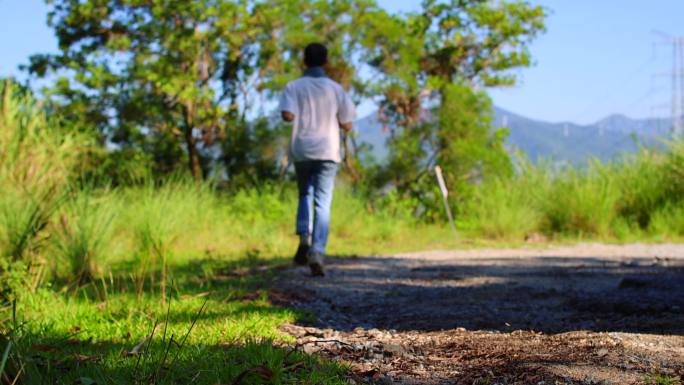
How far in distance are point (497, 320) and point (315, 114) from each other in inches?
130

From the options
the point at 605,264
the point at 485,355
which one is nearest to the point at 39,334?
the point at 485,355

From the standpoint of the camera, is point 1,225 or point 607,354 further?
point 1,225

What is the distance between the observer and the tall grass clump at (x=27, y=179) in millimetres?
5430

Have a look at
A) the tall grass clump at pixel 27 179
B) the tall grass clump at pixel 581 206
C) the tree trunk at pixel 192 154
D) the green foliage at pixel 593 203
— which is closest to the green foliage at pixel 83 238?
the tall grass clump at pixel 27 179

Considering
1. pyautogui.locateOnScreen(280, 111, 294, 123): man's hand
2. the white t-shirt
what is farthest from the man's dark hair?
pyautogui.locateOnScreen(280, 111, 294, 123): man's hand

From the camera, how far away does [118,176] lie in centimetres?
1570

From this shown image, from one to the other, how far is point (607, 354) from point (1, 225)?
449 centimetres

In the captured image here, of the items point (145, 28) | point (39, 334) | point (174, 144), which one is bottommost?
point (39, 334)

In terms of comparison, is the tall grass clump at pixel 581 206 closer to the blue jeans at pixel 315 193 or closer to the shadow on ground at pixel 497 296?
the shadow on ground at pixel 497 296

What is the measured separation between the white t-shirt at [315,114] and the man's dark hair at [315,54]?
184 mm

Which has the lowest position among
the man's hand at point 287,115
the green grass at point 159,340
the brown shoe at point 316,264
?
the green grass at point 159,340

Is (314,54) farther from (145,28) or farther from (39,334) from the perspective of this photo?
(145,28)

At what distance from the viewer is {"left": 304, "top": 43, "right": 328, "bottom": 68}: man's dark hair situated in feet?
22.9

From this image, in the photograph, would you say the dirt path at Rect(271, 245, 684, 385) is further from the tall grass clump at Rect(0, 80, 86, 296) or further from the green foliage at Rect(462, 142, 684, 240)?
the green foliage at Rect(462, 142, 684, 240)
